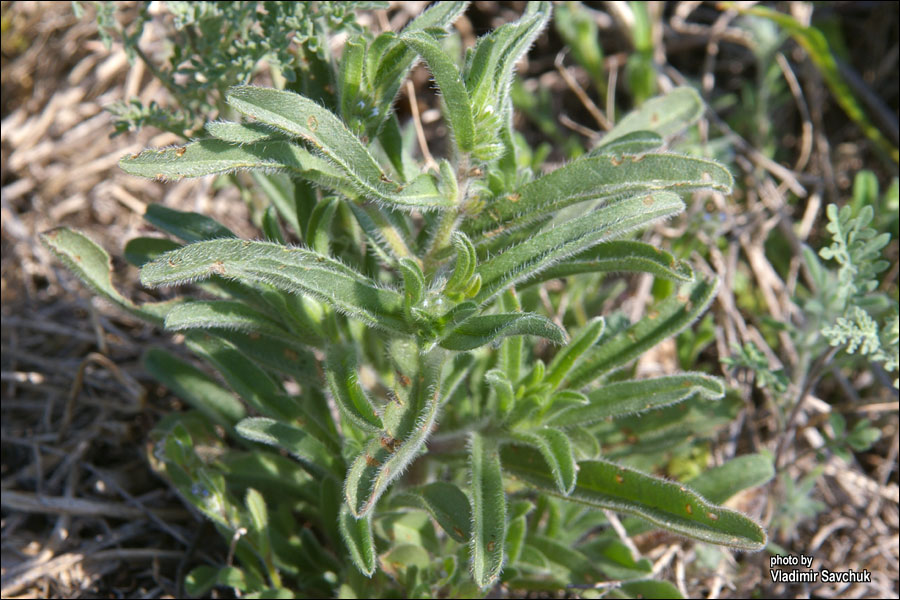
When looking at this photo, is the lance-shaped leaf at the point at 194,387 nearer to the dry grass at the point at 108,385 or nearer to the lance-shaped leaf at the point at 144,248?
the lance-shaped leaf at the point at 144,248

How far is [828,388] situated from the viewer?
4.11 metres

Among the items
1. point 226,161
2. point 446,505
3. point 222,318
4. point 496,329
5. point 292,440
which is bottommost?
point 446,505

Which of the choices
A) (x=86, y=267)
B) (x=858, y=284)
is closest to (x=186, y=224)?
(x=86, y=267)

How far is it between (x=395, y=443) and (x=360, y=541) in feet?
1.13

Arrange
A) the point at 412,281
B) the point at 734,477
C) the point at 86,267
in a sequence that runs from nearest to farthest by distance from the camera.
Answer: the point at 412,281 < the point at 86,267 < the point at 734,477

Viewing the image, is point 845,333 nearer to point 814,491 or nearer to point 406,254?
point 814,491

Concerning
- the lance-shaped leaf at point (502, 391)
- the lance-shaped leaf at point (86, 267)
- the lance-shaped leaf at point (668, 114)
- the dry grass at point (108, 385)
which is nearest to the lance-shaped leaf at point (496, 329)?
the lance-shaped leaf at point (502, 391)

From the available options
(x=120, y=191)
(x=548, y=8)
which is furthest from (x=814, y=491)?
(x=120, y=191)

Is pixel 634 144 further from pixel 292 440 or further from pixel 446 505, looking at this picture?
pixel 292 440

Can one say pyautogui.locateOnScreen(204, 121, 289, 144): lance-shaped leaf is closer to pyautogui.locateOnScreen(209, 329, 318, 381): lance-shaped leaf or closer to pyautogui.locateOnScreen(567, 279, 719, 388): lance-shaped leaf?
pyautogui.locateOnScreen(209, 329, 318, 381): lance-shaped leaf

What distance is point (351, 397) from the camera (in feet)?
7.89

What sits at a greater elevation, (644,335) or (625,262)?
(625,262)

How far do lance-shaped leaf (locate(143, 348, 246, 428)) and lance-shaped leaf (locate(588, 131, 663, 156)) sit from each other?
1.72 metres

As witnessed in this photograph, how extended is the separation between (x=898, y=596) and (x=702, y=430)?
1.07 m
